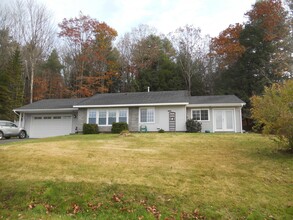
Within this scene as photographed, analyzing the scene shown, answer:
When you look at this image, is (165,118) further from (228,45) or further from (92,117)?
(228,45)

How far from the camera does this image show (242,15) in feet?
103

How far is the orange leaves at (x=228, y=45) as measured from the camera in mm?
29806

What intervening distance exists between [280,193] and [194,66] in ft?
101

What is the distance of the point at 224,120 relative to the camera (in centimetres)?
1955

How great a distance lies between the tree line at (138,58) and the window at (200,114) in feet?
26.7

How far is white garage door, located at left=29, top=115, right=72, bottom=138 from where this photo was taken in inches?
877

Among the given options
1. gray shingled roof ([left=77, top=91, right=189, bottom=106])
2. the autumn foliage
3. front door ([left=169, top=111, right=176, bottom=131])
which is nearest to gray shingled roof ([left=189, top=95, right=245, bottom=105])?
gray shingled roof ([left=77, top=91, right=189, bottom=106])

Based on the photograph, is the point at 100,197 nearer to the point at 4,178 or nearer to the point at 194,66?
the point at 4,178

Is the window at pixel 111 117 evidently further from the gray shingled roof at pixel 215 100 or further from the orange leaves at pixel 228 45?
the orange leaves at pixel 228 45

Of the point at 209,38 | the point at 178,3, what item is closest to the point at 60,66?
the point at 209,38

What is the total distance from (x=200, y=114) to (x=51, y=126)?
13472 mm

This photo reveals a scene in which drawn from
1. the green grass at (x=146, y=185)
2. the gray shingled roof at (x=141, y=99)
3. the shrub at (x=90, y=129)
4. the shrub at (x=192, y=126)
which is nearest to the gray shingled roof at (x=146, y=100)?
the gray shingled roof at (x=141, y=99)

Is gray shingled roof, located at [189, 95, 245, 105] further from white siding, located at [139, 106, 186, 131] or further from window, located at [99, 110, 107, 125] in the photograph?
window, located at [99, 110, 107, 125]

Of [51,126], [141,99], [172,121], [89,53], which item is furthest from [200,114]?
[89,53]
